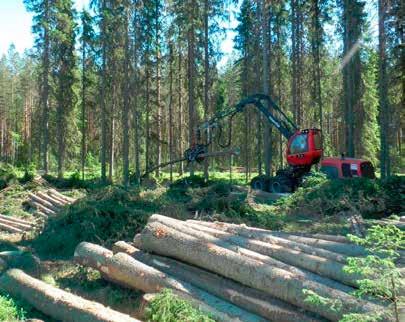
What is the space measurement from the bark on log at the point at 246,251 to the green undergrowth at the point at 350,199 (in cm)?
602

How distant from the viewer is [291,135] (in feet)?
66.7

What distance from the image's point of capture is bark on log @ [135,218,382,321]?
552cm

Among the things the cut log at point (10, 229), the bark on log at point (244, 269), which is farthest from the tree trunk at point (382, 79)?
the bark on log at point (244, 269)

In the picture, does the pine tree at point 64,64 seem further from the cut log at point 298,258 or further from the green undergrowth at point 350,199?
the cut log at point 298,258

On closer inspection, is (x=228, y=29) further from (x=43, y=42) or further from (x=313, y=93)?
(x=43, y=42)

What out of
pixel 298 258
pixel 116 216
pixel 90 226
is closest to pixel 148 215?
pixel 116 216

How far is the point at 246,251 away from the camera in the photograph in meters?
7.05

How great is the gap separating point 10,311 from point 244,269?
328 centimetres

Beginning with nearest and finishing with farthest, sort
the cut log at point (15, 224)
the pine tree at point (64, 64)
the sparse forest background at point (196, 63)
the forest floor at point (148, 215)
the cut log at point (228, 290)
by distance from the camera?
the cut log at point (228, 290), the forest floor at point (148, 215), the cut log at point (15, 224), the sparse forest background at point (196, 63), the pine tree at point (64, 64)

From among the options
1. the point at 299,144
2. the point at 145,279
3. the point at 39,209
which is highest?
the point at 299,144

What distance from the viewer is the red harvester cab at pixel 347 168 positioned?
17.3m

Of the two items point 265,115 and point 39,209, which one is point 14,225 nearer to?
point 39,209

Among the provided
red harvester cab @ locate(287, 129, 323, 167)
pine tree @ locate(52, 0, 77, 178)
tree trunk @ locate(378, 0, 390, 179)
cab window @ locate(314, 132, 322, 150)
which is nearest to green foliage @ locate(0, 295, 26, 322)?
red harvester cab @ locate(287, 129, 323, 167)

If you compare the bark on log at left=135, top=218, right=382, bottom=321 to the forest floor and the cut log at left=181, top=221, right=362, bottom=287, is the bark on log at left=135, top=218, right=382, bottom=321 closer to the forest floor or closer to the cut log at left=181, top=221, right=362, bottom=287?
the cut log at left=181, top=221, right=362, bottom=287
